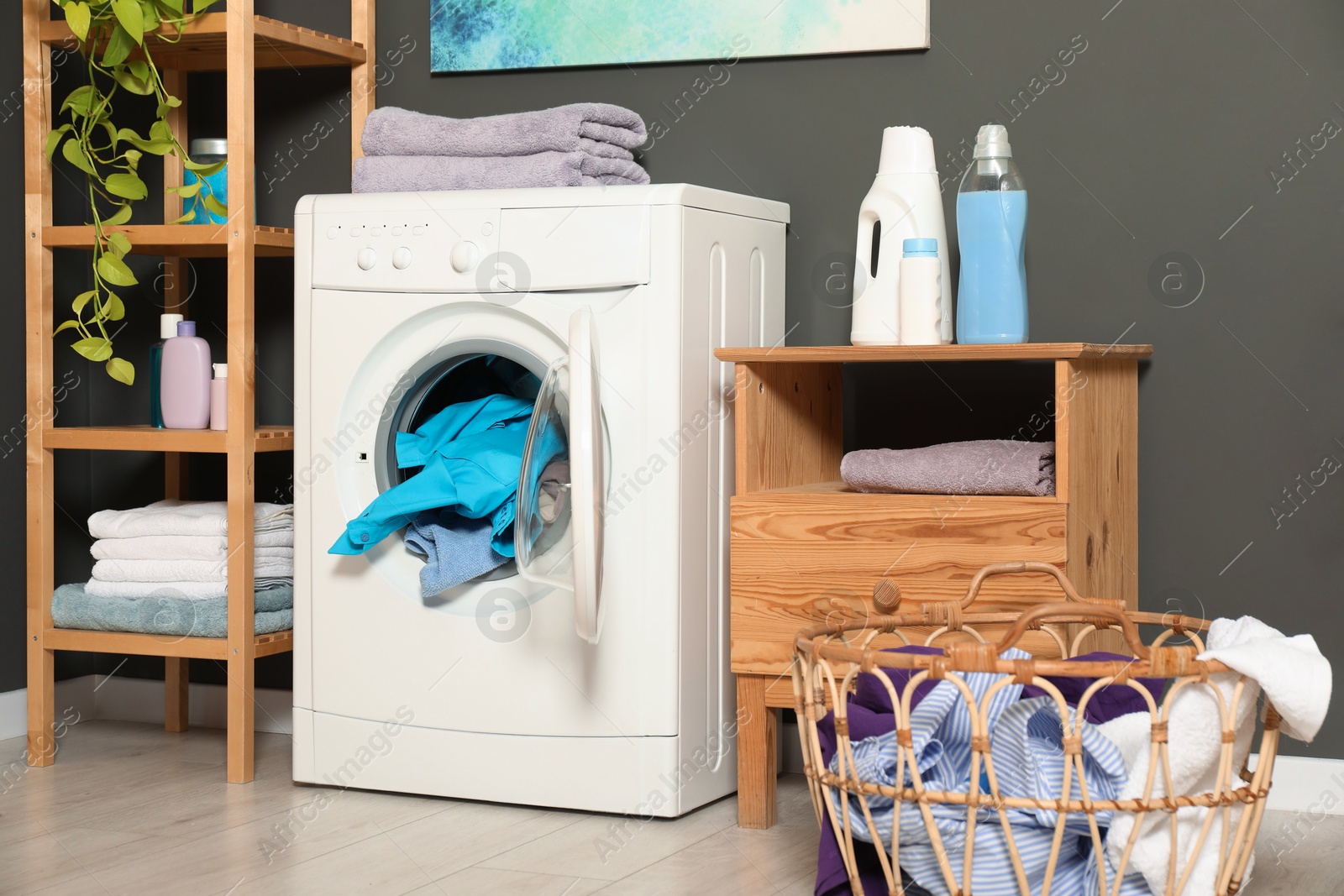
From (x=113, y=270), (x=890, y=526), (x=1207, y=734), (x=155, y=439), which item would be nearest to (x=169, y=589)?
(x=155, y=439)

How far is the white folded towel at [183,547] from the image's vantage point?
2.25 metres

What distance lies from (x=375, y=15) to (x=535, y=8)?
0.33 metres

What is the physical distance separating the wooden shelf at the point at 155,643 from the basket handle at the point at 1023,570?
113 cm

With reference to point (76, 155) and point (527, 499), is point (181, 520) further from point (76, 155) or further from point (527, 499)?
point (527, 499)

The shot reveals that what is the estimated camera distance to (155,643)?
2.21 m

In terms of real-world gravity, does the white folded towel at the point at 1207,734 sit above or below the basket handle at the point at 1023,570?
below

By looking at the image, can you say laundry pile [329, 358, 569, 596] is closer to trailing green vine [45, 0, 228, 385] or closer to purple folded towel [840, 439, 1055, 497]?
purple folded towel [840, 439, 1055, 497]

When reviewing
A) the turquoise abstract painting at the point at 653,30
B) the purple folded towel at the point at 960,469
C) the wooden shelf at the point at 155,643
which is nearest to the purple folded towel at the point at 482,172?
the turquoise abstract painting at the point at 653,30

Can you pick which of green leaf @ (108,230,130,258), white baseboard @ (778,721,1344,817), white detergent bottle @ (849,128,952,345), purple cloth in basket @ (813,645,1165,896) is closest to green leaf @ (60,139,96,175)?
green leaf @ (108,230,130,258)

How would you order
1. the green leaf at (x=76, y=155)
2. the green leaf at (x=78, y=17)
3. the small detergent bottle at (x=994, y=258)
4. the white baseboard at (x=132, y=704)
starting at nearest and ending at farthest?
1. the small detergent bottle at (x=994, y=258)
2. the green leaf at (x=78, y=17)
3. the green leaf at (x=76, y=155)
4. the white baseboard at (x=132, y=704)

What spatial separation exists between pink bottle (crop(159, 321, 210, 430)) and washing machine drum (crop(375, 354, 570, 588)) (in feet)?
1.28

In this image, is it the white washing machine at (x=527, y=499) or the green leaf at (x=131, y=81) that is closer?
the white washing machine at (x=527, y=499)

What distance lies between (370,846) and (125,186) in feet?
3.77

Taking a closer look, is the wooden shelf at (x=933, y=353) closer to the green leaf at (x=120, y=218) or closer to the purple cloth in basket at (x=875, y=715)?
the purple cloth in basket at (x=875, y=715)
